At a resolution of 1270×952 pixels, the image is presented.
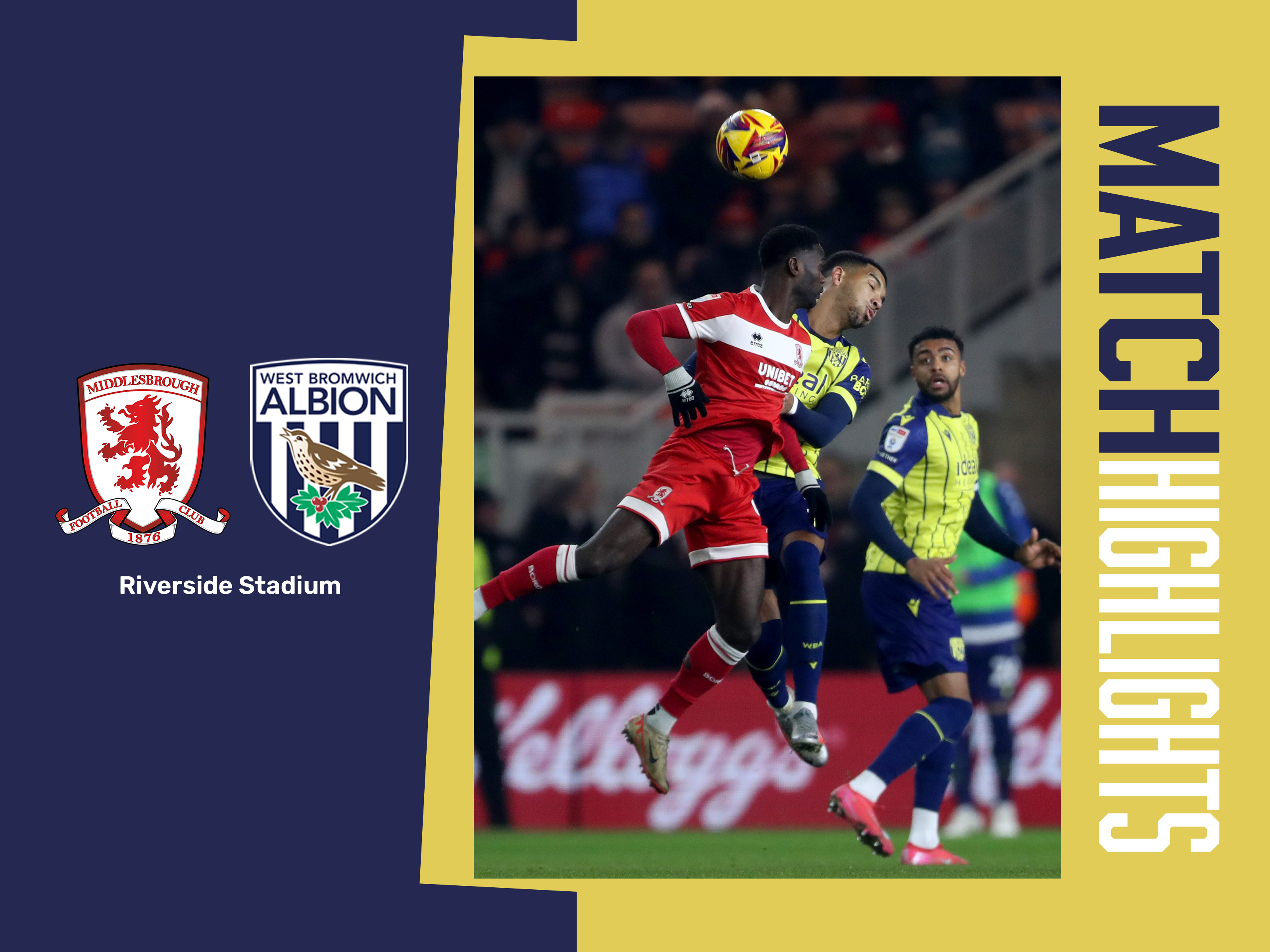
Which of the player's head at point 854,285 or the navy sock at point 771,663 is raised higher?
the player's head at point 854,285

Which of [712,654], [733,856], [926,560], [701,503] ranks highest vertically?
[701,503]

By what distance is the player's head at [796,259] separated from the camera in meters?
7.59

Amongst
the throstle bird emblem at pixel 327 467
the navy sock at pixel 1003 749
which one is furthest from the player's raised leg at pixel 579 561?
the navy sock at pixel 1003 749

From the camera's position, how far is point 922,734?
816cm

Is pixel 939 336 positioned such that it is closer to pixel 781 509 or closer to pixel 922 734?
pixel 781 509

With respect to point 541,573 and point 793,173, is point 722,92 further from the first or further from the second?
point 541,573

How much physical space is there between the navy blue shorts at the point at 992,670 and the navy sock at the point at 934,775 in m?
2.74

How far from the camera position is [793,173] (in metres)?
15.8

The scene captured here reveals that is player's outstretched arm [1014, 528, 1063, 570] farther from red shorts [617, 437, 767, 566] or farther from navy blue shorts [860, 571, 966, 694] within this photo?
red shorts [617, 437, 767, 566]

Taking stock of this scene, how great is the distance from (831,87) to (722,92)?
1.13 m

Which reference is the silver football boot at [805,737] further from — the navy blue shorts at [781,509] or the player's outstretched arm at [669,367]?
the player's outstretched arm at [669,367]

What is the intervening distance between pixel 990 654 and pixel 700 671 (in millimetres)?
3841

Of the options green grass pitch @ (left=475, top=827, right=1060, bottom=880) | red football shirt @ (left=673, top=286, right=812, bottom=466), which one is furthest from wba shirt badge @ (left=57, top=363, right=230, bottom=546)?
green grass pitch @ (left=475, top=827, right=1060, bottom=880)

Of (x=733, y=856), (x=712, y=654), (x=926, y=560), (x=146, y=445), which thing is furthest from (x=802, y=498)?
(x=146, y=445)
